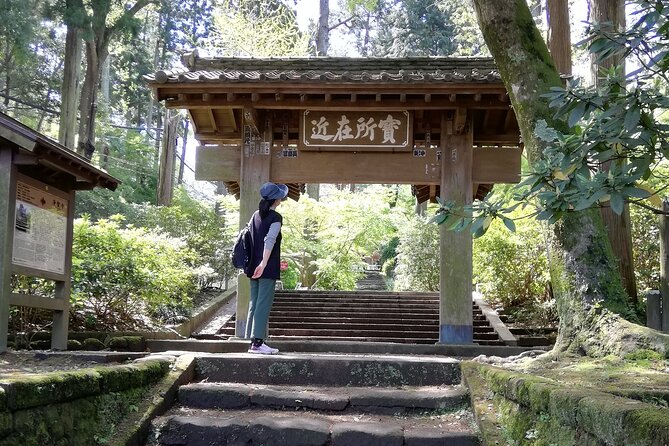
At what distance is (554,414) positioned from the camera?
365 cm

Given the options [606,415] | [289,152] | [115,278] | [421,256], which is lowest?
[606,415]

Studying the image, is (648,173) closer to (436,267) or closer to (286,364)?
(286,364)

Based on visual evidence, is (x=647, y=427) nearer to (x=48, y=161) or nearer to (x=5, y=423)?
(x=5, y=423)

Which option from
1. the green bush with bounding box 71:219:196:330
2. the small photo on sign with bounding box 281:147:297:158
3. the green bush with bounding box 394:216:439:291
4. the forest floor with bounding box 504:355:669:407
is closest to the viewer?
the forest floor with bounding box 504:355:669:407

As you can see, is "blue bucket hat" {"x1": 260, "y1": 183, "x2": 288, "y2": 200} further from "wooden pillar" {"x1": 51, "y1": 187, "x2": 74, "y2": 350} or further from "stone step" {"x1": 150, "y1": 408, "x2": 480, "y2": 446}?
"stone step" {"x1": 150, "y1": 408, "x2": 480, "y2": 446}

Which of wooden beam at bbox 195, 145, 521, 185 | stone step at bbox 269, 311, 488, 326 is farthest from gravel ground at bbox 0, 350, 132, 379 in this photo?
stone step at bbox 269, 311, 488, 326

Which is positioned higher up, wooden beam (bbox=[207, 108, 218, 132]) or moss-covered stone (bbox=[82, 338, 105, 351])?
wooden beam (bbox=[207, 108, 218, 132])

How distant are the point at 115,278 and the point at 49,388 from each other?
603 cm

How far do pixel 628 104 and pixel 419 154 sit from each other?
22.4 ft

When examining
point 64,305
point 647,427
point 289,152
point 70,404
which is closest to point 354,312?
point 289,152

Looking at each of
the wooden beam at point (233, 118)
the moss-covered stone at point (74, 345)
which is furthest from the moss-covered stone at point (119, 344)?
the wooden beam at point (233, 118)

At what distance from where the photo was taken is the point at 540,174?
11.3 feet

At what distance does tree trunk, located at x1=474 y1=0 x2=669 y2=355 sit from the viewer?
18.5 ft

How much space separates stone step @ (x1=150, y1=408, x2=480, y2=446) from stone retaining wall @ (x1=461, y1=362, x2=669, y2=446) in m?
0.29
